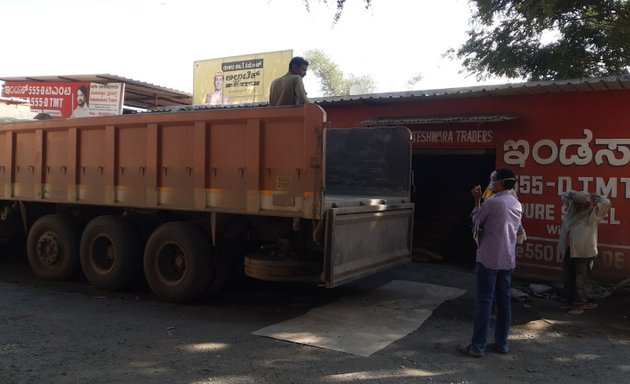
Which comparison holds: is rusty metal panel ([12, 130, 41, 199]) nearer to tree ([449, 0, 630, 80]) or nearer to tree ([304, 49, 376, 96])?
tree ([449, 0, 630, 80])

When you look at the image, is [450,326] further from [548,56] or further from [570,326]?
[548,56]

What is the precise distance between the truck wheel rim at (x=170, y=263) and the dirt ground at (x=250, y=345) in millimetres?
347

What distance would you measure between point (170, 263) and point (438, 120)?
489 cm

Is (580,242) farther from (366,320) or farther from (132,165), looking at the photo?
(132,165)

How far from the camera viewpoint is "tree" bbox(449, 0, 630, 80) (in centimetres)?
1241

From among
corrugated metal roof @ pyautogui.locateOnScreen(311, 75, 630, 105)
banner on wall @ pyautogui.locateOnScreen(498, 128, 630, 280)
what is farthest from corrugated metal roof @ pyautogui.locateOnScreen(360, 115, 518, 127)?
banner on wall @ pyautogui.locateOnScreen(498, 128, 630, 280)

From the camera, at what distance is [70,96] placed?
63.3 ft

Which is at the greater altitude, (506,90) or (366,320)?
(506,90)

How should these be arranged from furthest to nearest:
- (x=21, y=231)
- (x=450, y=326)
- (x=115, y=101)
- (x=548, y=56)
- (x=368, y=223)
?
(x=115, y=101) < (x=548, y=56) < (x=21, y=231) < (x=368, y=223) < (x=450, y=326)

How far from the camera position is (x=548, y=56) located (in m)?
13.6

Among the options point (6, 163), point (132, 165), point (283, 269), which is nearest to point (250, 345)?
point (283, 269)

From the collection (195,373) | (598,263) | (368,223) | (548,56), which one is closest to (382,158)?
(368,223)

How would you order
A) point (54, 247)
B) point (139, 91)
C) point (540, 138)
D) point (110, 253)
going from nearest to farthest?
point (110, 253), point (54, 247), point (540, 138), point (139, 91)

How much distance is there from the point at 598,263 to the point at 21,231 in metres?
9.16
